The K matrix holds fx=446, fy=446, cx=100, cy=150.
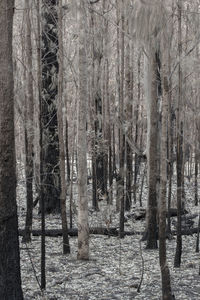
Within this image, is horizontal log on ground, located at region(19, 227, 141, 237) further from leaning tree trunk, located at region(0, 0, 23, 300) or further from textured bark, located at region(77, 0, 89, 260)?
leaning tree trunk, located at region(0, 0, 23, 300)

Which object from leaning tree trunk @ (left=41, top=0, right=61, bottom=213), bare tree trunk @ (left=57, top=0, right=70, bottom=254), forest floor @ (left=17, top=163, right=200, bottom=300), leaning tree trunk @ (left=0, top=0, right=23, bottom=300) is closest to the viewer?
leaning tree trunk @ (left=0, top=0, right=23, bottom=300)

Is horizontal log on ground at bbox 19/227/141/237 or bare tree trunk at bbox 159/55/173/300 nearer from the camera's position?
bare tree trunk at bbox 159/55/173/300

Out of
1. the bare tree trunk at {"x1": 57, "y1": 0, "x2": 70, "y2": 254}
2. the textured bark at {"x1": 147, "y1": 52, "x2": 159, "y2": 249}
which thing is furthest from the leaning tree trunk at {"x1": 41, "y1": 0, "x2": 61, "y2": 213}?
the bare tree trunk at {"x1": 57, "y1": 0, "x2": 70, "y2": 254}

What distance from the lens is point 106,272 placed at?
7.71m

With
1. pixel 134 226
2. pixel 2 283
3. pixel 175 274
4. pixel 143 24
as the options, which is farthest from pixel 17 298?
pixel 134 226

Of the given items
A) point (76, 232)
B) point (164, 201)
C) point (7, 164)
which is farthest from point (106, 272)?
point (7, 164)

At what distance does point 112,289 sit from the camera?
6.80 metres

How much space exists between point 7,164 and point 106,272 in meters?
3.29

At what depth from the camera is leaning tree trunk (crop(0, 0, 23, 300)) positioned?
5.32 metres

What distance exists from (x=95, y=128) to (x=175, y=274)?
8407mm

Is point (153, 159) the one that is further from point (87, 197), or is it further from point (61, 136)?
point (61, 136)

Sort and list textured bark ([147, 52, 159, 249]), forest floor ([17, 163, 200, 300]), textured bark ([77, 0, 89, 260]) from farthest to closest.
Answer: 1. textured bark ([147, 52, 159, 249])
2. textured bark ([77, 0, 89, 260])
3. forest floor ([17, 163, 200, 300])

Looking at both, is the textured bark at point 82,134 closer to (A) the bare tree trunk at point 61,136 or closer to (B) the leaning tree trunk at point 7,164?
(A) the bare tree trunk at point 61,136

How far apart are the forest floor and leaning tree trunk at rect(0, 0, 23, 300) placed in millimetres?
592
